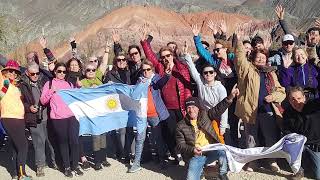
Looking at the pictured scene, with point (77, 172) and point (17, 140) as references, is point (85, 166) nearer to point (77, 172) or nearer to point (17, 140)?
point (77, 172)

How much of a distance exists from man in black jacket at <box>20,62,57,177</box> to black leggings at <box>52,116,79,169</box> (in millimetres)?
355

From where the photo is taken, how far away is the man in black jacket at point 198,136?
25.0 feet

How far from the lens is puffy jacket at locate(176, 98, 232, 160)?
7.65 m

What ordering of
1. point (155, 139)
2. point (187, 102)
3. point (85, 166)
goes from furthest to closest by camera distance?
1. point (85, 166)
2. point (155, 139)
3. point (187, 102)

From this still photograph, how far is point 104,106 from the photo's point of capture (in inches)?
369

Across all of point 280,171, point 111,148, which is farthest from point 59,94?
point 280,171

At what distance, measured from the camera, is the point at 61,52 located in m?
33.6

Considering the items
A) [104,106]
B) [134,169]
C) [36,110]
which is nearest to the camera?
[36,110]

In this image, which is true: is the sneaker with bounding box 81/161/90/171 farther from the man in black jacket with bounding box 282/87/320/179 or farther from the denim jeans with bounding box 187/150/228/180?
the man in black jacket with bounding box 282/87/320/179

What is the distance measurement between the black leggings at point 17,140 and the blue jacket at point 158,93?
84.8 inches

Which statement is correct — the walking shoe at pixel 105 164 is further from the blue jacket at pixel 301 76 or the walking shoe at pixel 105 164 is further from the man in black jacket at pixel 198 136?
the blue jacket at pixel 301 76

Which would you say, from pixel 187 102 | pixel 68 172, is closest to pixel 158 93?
pixel 187 102

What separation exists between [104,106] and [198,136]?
233 centimetres

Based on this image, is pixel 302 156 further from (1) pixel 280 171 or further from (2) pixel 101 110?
(2) pixel 101 110
